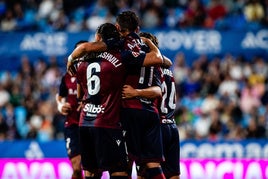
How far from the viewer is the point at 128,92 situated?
9250 mm

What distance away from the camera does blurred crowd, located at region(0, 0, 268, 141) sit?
58.9 feet

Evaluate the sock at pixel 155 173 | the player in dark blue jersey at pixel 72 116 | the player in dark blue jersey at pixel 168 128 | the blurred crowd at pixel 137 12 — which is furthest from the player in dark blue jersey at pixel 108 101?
the blurred crowd at pixel 137 12

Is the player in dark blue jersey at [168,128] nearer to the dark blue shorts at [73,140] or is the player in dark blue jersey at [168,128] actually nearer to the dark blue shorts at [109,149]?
the dark blue shorts at [109,149]

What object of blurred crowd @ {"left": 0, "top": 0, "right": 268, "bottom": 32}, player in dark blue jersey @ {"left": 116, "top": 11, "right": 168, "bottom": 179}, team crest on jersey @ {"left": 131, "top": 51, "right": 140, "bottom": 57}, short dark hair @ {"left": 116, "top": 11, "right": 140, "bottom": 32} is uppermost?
blurred crowd @ {"left": 0, "top": 0, "right": 268, "bottom": 32}

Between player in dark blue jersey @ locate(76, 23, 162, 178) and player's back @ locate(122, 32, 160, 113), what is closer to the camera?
player in dark blue jersey @ locate(76, 23, 162, 178)

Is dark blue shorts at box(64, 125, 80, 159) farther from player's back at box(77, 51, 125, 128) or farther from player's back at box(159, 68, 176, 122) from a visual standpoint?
player's back at box(77, 51, 125, 128)

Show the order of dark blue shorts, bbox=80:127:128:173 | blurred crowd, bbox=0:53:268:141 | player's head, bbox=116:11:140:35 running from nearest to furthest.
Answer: dark blue shorts, bbox=80:127:128:173 → player's head, bbox=116:11:140:35 → blurred crowd, bbox=0:53:268:141

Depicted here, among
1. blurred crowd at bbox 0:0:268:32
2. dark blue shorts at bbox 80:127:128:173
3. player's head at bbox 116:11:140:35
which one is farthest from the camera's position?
blurred crowd at bbox 0:0:268:32

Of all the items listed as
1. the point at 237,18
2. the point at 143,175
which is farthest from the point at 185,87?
the point at 143,175

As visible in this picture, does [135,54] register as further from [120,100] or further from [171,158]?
[171,158]

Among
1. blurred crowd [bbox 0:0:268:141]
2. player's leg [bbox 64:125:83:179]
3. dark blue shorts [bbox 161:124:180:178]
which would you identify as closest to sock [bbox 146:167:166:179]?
dark blue shorts [bbox 161:124:180:178]

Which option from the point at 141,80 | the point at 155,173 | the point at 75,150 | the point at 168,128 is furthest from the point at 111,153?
the point at 75,150

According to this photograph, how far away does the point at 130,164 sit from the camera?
9.86 metres

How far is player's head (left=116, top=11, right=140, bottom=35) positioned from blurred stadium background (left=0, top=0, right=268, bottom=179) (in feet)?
26.1
